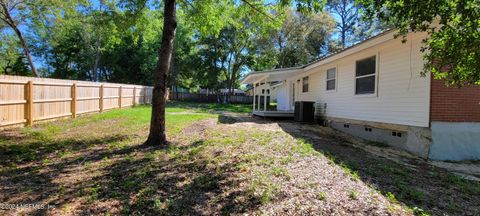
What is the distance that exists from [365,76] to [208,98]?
96.9 ft

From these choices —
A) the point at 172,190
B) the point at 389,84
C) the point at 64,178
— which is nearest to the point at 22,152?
the point at 64,178

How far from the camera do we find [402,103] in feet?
24.1

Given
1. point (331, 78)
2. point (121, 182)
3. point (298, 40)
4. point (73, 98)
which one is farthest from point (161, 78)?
point (298, 40)

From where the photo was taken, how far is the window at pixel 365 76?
8680 mm

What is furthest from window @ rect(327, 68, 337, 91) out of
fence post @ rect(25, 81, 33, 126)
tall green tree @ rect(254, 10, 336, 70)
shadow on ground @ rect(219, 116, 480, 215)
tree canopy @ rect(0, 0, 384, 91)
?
tall green tree @ rect(254, 10, 336, 70)

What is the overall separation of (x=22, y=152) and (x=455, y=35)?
7.65 m

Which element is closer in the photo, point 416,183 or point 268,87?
point 416,183

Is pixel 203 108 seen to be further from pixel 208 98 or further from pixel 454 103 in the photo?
pixel 454 103

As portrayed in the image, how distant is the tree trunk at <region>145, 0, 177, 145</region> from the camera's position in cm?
644

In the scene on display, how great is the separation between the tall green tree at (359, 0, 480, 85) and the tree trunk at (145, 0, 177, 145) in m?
4.27

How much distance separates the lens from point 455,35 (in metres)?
3.49

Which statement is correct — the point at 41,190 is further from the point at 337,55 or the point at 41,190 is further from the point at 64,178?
the point at 337,55

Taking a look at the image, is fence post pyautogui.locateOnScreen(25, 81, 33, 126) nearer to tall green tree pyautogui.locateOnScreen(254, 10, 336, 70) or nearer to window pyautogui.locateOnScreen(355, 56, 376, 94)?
window pyautogui.locateOnScreen(355, 56, 376, 94)

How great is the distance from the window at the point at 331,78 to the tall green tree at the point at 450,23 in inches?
292
